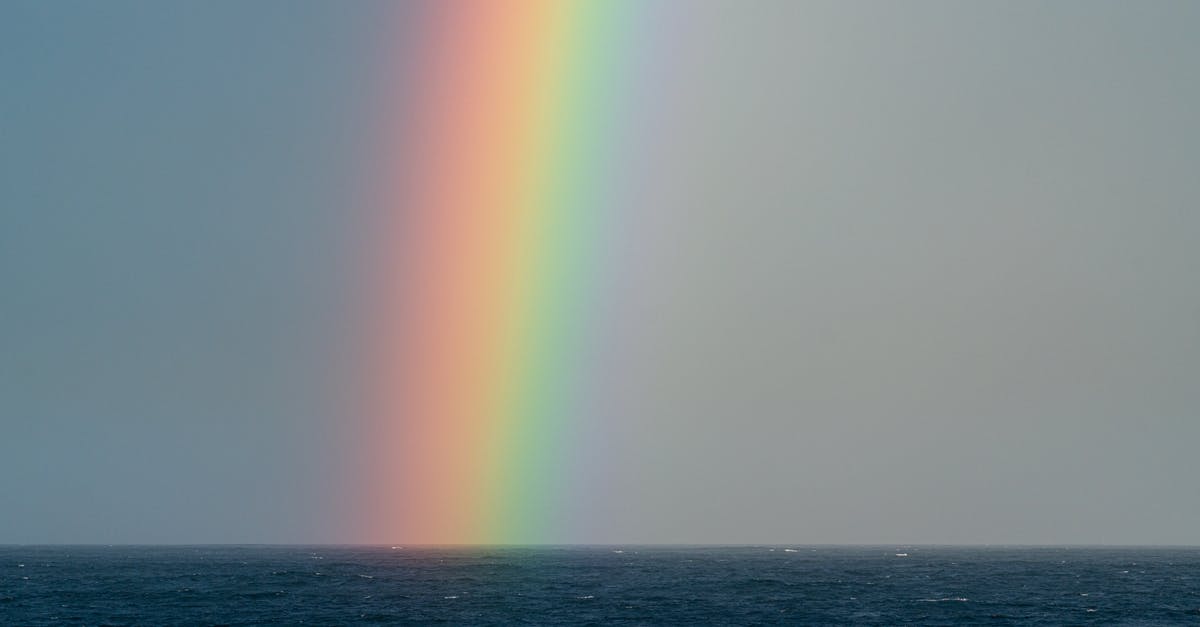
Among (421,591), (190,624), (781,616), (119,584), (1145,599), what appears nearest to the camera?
(190,624)

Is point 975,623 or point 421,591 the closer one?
point 975,623

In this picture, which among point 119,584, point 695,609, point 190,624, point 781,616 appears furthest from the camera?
point 119,584

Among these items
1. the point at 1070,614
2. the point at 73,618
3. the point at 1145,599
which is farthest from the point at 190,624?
the point at 1145,599

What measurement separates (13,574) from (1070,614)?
148190 millimetres

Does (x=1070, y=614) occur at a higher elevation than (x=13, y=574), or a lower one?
lower

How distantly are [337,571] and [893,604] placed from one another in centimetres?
10351

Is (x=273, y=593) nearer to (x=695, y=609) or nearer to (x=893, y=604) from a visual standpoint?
(x=695, y=609)

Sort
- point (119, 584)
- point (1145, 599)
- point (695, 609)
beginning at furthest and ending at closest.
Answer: point (119, 584) → point (1145, 599) → point (695, 609)

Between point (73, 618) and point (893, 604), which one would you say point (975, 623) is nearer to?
point (893, 604)

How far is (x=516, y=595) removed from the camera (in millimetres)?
128500

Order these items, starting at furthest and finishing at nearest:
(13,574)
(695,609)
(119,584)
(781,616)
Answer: (13,574) < (119,584) < (695,609) < (781,616)

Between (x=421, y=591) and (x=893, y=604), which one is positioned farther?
(x=421, y=591)

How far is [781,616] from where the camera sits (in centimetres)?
10400

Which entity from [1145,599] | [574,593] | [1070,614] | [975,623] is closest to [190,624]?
[574,593]
